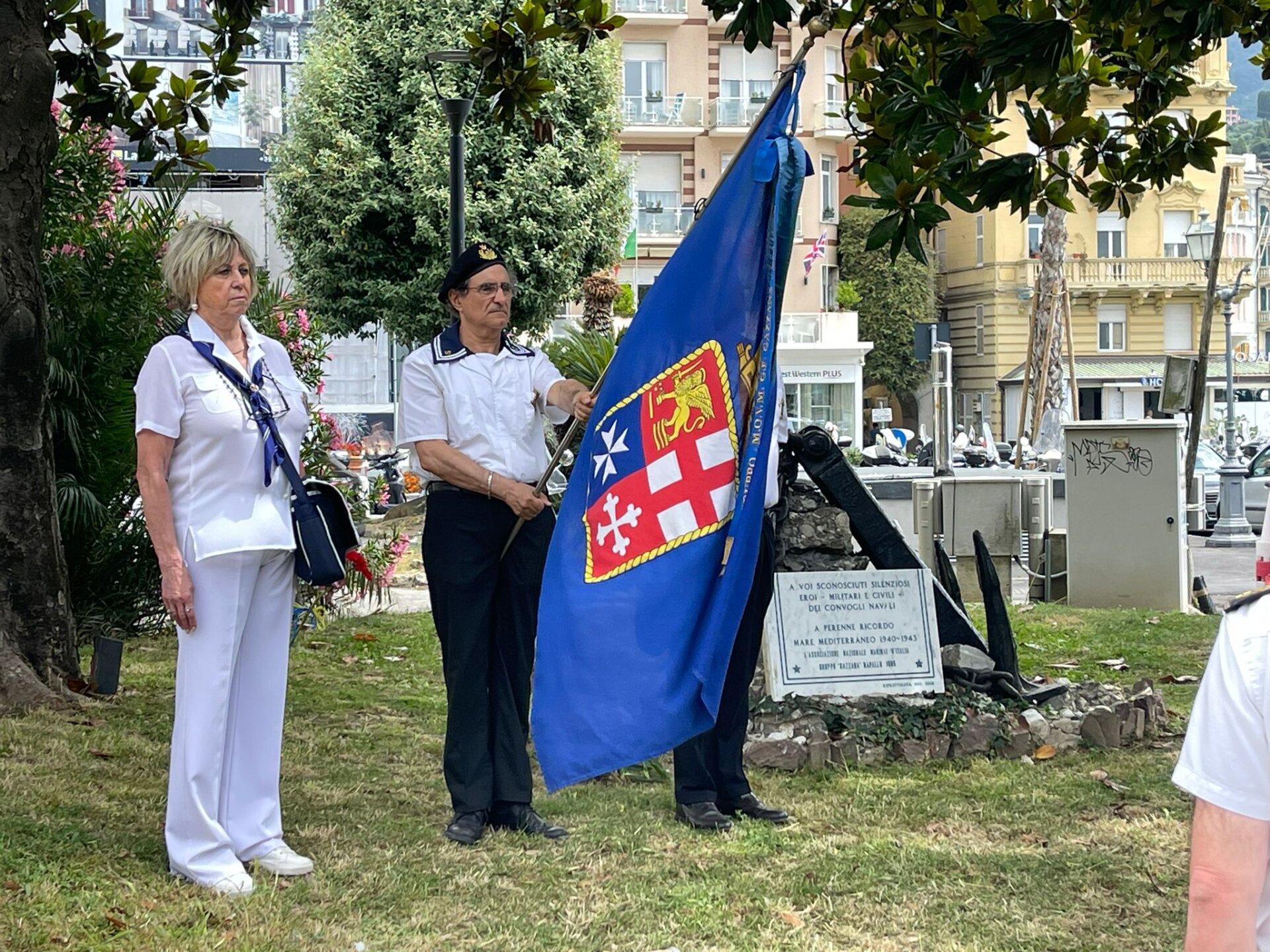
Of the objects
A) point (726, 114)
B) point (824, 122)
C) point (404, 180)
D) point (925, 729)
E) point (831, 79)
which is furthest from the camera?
point (831, 79)

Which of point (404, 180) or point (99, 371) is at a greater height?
point (404, 180)

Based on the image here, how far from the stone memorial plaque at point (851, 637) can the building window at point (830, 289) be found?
48.7 m

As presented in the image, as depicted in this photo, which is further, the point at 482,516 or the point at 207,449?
the point at 482,516

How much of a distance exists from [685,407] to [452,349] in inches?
40.8

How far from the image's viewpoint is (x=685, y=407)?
5090 mm

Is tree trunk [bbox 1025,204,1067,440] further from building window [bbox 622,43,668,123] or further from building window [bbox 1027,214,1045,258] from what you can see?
building window [bbox 1027,214,1045,258]

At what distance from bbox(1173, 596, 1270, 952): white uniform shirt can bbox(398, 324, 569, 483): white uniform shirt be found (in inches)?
152

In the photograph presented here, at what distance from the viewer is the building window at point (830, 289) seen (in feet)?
183

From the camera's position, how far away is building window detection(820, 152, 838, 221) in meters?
53.1

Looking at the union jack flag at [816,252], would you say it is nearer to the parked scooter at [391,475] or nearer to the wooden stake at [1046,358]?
the wooden stake at [1046,358]

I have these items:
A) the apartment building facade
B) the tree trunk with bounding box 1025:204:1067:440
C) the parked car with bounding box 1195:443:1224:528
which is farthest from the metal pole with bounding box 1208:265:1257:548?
the apartment building facade

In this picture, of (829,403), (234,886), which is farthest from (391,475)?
(829,403)

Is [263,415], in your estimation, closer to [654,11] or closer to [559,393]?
[559,393]

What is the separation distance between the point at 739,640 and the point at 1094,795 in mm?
1678
